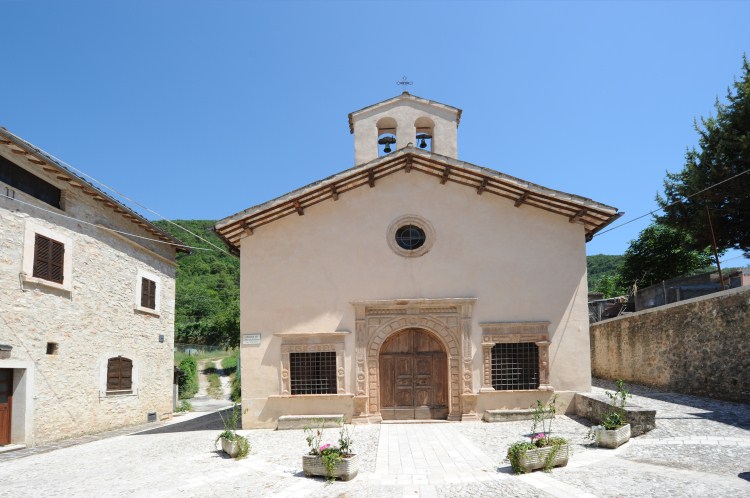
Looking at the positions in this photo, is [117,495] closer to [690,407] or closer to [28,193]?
→ [28,193]

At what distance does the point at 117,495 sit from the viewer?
7.53m

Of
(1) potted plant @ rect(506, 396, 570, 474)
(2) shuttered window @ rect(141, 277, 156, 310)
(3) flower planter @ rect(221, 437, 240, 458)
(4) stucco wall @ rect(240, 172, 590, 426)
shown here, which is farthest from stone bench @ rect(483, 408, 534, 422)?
(2) shuttered window @ rect(141, 277, 156, 310)

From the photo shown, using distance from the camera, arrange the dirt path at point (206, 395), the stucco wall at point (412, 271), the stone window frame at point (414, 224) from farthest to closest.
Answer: the dirt path at point (206, 395) → the stone window frame at point (414, 224) → the stucco wall at point (412, 271)

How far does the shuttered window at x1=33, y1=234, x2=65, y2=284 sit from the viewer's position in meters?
12.8

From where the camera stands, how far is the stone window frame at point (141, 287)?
1716cm

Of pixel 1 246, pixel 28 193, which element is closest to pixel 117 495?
pixel 1 246

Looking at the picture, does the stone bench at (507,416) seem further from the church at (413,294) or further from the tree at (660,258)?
the tree at (660,258)

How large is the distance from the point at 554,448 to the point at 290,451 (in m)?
4.78

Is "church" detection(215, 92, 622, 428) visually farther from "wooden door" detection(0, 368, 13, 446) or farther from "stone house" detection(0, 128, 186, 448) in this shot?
"wooden door" detection(0, 368, 13, 446)

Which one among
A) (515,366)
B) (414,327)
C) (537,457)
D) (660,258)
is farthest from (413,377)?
(660,258)

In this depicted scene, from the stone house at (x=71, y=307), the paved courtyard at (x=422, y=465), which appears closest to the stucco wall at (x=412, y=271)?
the paved courtyard at (x=422, y=465)

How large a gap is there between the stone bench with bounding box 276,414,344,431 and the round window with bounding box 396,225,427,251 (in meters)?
4.25

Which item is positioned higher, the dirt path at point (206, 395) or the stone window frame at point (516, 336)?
the stone window frame at point (516, 336)

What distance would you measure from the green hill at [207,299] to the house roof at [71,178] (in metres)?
27.1
